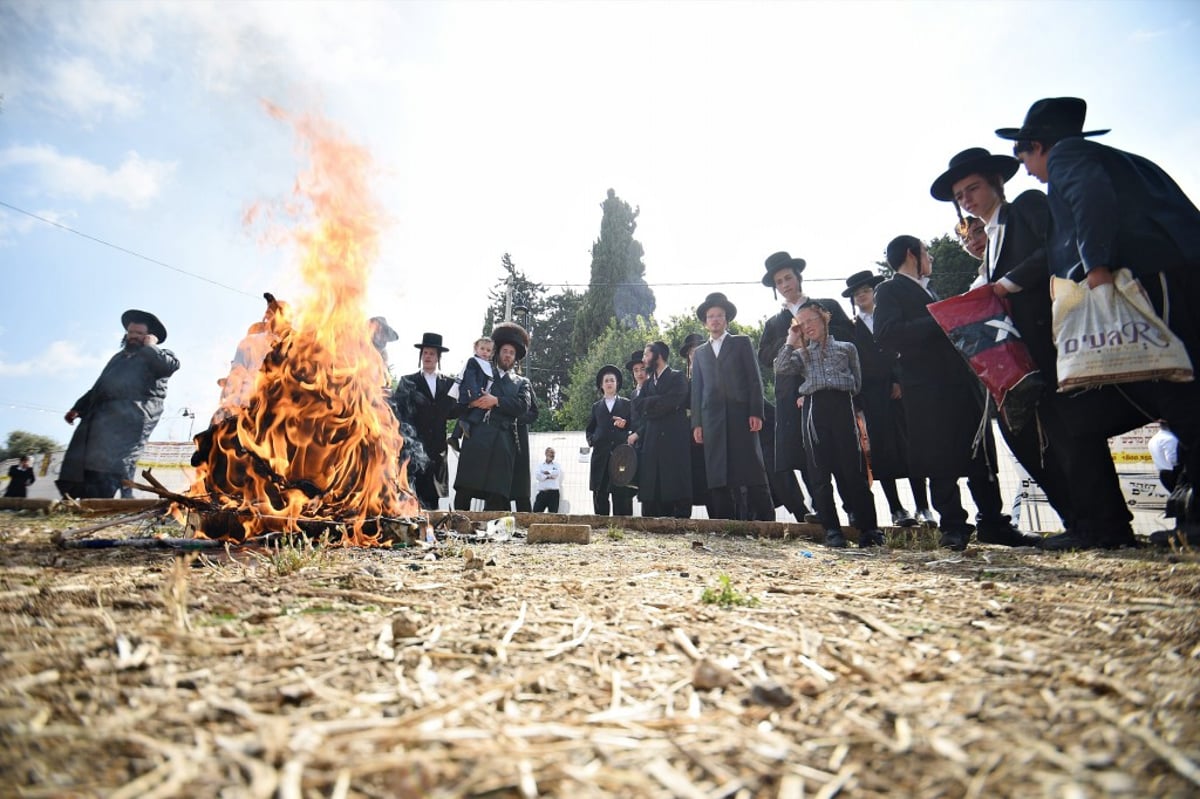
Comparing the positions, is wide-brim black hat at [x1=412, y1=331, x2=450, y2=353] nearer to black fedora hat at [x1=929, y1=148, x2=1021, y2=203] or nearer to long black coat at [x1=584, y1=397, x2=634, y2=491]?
long black coat at [x1=584, y1=397, x2=634, y2=491]

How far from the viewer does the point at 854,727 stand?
1099 millimetres

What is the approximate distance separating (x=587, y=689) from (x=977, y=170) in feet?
16.4

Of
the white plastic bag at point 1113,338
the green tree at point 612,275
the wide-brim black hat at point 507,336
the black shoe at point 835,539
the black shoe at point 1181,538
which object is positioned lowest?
the black shoe at point 835,539

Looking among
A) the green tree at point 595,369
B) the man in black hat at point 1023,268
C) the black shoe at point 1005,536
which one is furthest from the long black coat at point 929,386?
the green tree at point 595,369

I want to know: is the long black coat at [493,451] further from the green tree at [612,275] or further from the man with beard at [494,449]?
the green tree at [612,275]

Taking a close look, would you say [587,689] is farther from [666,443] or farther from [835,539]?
[666,443]


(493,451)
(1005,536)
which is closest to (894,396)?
(1005,536)

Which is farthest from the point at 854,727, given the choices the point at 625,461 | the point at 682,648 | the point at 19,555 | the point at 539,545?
the point at 625,461

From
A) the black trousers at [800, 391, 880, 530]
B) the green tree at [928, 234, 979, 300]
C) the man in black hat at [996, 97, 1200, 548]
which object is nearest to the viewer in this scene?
the man in black hat at [996, 97, 1200, 548]

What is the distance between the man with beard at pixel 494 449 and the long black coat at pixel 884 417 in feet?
13.5

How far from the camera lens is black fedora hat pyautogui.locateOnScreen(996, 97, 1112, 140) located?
12.9 ft

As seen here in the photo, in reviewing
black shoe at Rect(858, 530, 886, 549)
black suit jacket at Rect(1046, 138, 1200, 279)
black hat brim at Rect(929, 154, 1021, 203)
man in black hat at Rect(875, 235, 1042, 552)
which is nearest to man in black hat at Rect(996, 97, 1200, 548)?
black suit jacket at Rect(1046, 138, 1200, 279)

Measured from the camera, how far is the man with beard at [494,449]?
704cm

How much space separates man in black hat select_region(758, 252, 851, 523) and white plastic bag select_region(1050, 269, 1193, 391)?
8.60ft
